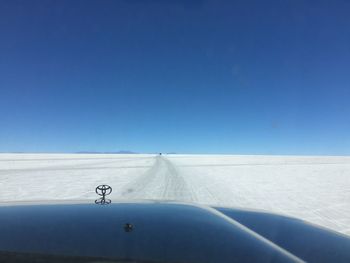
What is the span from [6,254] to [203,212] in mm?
1604

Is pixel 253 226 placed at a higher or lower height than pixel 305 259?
higher

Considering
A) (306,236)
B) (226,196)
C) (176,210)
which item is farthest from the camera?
(226,196)

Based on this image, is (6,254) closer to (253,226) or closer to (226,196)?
(253,226)

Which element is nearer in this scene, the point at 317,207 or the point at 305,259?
the point at 305,259

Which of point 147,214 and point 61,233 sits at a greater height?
point 147,214

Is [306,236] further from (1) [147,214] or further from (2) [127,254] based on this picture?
(2) [127,254]

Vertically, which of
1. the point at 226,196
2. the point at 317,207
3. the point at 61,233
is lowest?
the point at 61,233

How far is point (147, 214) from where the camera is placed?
2.76 meters

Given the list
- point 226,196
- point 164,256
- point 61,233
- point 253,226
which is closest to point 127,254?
point 164,256

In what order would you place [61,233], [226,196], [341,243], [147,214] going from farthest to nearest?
[226,196] < [147,214] < [341,243] < [61,233]

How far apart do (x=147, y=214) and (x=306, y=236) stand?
3.44 ft

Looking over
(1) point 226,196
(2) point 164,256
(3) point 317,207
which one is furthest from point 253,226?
(1) point 226,196

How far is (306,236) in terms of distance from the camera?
2.58m

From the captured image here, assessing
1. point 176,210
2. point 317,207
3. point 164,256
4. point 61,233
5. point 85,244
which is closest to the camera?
point 164,256
